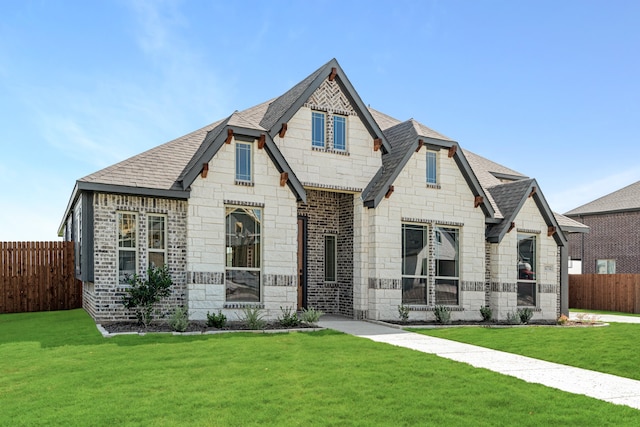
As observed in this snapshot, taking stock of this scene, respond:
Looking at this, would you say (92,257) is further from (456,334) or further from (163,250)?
(456,334)

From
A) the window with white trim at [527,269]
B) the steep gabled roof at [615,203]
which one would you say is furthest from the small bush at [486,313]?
the steep gabled roof at [615,203]

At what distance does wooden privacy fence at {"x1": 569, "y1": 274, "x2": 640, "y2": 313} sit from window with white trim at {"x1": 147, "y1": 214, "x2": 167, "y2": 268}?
23.3 m

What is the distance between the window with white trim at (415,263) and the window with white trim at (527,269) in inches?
165

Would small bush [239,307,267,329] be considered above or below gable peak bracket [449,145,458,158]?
below

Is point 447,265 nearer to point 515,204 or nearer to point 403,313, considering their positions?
point 403,313

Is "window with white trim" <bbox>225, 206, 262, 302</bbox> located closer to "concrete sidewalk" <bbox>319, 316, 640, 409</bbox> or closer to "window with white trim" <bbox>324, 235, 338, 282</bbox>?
"concrete sidewalk" <bbox>319, 316, 640, 409</bbox>

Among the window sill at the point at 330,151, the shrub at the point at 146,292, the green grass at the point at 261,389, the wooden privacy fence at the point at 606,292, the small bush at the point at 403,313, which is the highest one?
the window sill at the point at 330,151

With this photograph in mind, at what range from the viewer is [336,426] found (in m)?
6.20

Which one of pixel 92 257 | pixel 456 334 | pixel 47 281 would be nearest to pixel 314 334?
pixel 456 334

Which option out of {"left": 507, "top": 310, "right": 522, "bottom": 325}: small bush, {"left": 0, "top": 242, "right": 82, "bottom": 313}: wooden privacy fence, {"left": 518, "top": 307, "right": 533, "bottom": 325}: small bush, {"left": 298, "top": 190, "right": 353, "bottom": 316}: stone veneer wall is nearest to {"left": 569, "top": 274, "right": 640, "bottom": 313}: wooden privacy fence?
{"left": 518, "top": 307, "right": 533, "bottom": 325}: small bush

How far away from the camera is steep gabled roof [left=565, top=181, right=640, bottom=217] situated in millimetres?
32125

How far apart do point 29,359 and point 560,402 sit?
8.59 m

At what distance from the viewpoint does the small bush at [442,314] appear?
16969mm

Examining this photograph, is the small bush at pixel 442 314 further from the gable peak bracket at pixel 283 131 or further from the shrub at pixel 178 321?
the shrub at pixel 178 321
